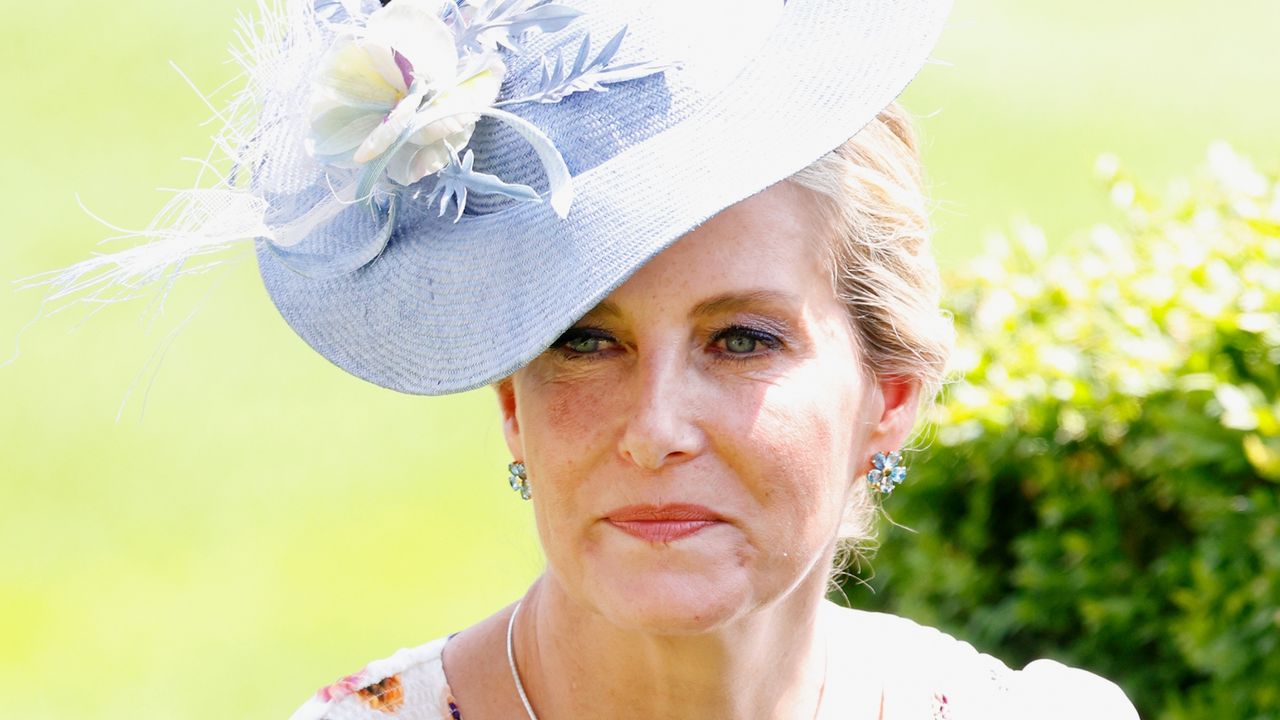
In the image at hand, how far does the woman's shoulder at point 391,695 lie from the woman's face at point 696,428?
45cm

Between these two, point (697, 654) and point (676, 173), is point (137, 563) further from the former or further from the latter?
point (676, 173)

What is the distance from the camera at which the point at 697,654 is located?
103 inches

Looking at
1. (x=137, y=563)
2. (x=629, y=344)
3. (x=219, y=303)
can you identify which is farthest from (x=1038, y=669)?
(x=219, y=303)

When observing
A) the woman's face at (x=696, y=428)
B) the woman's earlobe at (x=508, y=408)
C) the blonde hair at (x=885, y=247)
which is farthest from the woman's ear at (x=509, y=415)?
the blonde hair at (x=885, y=247)

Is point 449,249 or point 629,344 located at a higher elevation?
point 449,249

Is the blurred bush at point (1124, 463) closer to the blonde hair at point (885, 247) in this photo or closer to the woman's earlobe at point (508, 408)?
the blonde hair at point (885, 247)

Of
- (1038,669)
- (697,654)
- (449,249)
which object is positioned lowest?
(1038,669)

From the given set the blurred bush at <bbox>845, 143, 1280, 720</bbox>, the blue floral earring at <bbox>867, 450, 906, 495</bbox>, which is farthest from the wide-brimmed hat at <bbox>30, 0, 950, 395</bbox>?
the blurred bush at <bbox>845, 143, 1280, 720</bbox>

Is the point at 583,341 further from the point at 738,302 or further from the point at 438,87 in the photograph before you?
the point at 438,87

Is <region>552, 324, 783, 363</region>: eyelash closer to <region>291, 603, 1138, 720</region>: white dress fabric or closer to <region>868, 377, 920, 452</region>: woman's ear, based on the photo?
<region>868, 377, 920, 452</region>: woman's ear

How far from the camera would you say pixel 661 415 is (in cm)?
224

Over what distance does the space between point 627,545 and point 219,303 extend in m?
7.12

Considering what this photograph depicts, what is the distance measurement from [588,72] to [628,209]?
202 mm

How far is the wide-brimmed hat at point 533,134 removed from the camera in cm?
212
